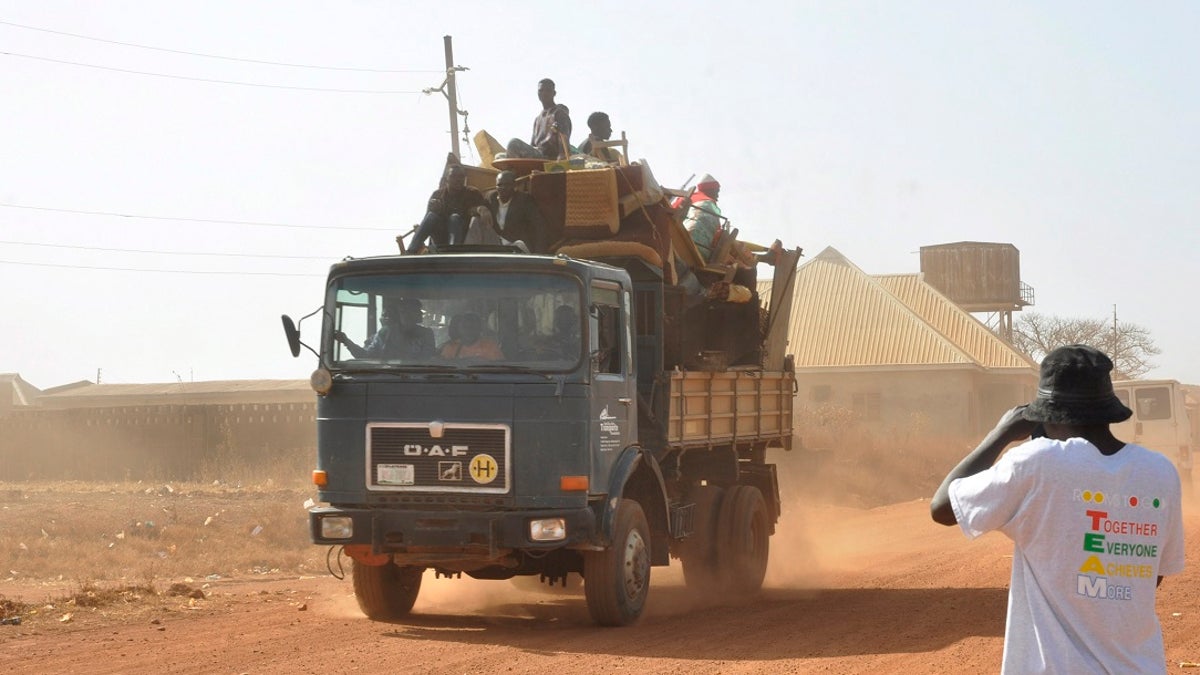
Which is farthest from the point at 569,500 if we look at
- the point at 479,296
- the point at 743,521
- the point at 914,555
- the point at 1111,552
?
the point at 914,555

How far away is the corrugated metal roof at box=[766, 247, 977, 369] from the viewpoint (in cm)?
5016

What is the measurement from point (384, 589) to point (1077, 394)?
8377 mm

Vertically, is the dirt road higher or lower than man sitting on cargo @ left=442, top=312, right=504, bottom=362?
→ lower

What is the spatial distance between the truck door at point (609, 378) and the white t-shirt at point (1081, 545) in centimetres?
661

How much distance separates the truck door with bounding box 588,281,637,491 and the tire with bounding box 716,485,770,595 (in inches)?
104

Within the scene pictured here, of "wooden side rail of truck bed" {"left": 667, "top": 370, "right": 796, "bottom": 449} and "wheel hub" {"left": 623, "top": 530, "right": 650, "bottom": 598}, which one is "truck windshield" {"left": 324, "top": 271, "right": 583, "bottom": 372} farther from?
"wooden side rail of truck bed" {"left": 667, "top": 370, "right": 796, "bottom": 449}

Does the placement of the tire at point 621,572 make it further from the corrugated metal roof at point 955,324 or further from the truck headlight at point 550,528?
the corrugated metal roof at point 955,324

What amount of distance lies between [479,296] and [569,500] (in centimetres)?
159

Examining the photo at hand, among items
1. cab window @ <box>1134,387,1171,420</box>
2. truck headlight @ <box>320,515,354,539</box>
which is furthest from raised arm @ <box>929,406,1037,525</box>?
cab window @ <box>1134,387,1171,420</box>

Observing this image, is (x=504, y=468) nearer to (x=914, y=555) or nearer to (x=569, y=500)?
(x=569, y=500)

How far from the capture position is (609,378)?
1093cm

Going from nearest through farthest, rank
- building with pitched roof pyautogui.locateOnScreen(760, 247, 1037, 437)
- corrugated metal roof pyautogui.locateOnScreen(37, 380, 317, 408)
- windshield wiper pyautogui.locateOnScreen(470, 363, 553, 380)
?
1. windshield wiper pyautogui.locateOnScreen(470, 363, 553, 380)
2. building with pitched roof pyautogui.locateOnScreen(760, 247, 1037, 437)
3. corrugated metal roof pyautogui.locateOnScreen(37, 380, 317, 408)

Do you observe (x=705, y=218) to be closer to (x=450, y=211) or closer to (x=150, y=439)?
(x=450, y=211)

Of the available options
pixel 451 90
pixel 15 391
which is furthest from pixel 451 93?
pixel 15 391
